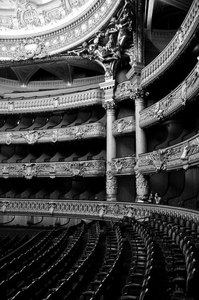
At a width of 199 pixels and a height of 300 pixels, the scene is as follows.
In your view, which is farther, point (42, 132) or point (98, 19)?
point (42, 132)

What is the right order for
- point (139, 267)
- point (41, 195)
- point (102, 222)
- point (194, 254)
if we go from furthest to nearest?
point (41, 195) → point (102, 222) → point (139, 267) → point (194, 254)

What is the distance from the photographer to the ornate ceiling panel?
15711 millimetres

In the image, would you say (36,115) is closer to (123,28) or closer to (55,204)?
(55,204)

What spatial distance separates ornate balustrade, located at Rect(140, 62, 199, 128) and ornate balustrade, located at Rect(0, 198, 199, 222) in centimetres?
314

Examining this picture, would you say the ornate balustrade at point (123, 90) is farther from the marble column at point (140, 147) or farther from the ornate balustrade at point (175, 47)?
the ornate balustrade at point (175, 47)

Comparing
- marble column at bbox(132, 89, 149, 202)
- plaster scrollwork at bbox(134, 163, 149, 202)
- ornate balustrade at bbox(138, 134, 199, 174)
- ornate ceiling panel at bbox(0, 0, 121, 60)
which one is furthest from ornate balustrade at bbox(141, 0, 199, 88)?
ornate ceiling panel at bbox(0, 0, 121, 60)

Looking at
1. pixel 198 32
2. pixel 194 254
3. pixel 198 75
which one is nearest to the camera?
pixel 194 254

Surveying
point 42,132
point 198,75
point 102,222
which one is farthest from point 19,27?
point 198,75

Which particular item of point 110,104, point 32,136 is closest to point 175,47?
point 110,104

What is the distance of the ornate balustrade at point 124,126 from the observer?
1376cm

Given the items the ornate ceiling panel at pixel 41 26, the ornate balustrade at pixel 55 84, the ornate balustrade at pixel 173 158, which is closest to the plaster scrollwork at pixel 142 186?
the ornate balustrade at pixel 173 158

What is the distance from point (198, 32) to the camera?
854 centimetres

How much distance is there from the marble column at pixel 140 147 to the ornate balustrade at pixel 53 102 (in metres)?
2.66

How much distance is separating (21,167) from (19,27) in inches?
315
